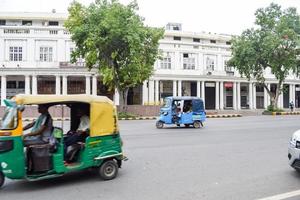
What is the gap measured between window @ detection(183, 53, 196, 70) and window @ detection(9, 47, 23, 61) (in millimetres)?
22708

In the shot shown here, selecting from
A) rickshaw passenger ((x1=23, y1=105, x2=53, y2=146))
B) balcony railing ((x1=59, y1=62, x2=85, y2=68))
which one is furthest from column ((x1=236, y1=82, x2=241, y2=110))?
rickshaw passenger ((x1=23, y1=105, x2=53, y2=146))

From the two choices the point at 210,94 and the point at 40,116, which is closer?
the point at 40,116

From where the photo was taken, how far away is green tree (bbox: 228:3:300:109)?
38403 millimetres

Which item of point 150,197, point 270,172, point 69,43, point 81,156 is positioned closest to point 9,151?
point 81,156

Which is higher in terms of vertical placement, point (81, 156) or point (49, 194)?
point (81, 156)

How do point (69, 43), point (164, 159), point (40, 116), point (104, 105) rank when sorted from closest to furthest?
point (40, 116) → point (104, 105) → point (164, 159) → point (69, 43)

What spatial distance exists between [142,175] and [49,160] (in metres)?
2.15

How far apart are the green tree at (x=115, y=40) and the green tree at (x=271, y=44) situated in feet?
41.0

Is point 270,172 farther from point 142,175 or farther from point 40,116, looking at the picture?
point 40,116

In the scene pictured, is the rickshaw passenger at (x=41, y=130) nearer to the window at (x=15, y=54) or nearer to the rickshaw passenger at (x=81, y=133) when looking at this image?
the rickshaw passenger at (x=81, y=133)

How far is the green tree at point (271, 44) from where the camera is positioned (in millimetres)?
38403

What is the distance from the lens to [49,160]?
6492 mm

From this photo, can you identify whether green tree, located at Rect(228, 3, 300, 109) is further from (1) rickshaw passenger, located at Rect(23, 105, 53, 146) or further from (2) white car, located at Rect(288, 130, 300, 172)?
(1) rickshaw passenger, located at Rect(23, 105, 53, 146)

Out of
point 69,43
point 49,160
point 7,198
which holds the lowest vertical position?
point 7,198
